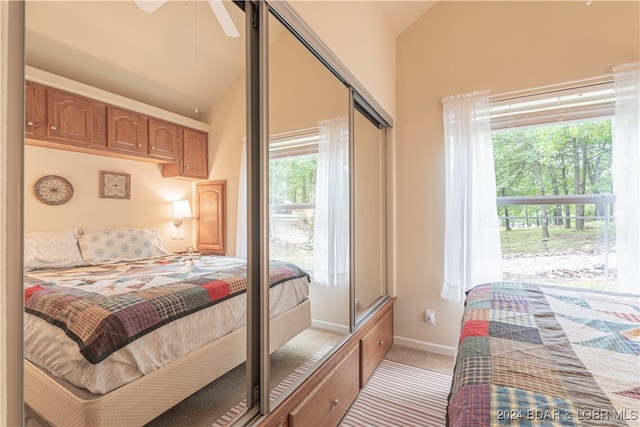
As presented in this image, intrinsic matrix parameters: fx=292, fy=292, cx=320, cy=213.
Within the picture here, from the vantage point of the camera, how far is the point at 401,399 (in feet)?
6.70

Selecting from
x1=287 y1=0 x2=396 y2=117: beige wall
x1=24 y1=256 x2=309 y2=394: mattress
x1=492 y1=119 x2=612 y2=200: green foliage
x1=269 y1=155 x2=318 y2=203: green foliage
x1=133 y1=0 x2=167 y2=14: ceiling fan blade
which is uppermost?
x1=287 y1=0 x2=396 y2=117: beige wall

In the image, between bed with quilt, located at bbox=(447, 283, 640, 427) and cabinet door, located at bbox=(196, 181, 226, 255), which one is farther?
cabinet door, located at bbox=(196, 181, 226, 255)

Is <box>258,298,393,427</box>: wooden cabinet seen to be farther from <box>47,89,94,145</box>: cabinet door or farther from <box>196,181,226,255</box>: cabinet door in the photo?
<box>47,89,94,145</box>: cabinet door

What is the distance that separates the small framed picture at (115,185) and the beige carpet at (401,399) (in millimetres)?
1800

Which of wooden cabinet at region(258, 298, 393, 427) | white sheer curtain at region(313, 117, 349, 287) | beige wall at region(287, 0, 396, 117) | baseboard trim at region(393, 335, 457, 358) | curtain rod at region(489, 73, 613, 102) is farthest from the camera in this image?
baseboard trim at region(393, 335, 457, 358)

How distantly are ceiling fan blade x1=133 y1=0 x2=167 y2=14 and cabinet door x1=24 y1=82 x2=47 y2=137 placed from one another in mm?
494

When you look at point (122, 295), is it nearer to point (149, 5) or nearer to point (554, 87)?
point (149, 5)

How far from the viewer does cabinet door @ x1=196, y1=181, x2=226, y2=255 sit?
3.70 ft

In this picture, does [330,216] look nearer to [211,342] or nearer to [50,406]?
[211,342]

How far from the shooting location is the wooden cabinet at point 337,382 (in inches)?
51.5

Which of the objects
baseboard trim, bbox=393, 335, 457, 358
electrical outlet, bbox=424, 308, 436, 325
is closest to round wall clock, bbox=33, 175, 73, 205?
electrical outlet, bbox=424, 308, 436, 325

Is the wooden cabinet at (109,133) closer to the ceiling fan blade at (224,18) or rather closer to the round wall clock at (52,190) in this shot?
the round wall clock at (52,190)

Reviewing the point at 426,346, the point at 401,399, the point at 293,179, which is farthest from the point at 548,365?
the point at 426,346

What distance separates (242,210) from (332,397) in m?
1.23
